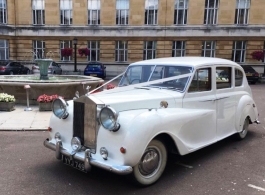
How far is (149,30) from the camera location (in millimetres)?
28891

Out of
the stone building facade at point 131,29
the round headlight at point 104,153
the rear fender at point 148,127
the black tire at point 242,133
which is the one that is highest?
the stone building facade at point 131,29

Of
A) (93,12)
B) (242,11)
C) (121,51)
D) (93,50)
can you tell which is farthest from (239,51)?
(93,12)

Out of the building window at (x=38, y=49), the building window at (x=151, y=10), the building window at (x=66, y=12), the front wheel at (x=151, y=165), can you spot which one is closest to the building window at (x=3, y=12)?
the building window at (x=38, y=49)

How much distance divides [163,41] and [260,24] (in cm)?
1078

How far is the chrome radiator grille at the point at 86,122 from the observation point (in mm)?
3574

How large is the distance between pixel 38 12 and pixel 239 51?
24.1m

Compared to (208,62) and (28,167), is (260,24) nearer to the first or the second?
(208,62)

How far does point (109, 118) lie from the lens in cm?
340

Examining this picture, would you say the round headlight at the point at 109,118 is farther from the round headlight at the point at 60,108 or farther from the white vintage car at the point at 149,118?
the round headlight at the point at 60,108

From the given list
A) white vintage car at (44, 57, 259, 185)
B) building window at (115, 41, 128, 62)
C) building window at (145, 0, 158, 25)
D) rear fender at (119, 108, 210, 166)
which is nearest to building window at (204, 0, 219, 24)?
building window at (145, 0, 158, 25)

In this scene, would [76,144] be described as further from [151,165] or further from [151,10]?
[151,10]

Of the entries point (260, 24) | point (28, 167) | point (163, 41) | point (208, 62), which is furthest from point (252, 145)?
point (260, 24)

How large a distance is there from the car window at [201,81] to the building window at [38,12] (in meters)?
29.2

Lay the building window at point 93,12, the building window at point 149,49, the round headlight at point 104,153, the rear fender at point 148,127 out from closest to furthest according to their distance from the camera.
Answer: the rear fender at point 148,127 → the round headlight at point 104,153 → the building window at point 149,49 → the building window at point 93,12
